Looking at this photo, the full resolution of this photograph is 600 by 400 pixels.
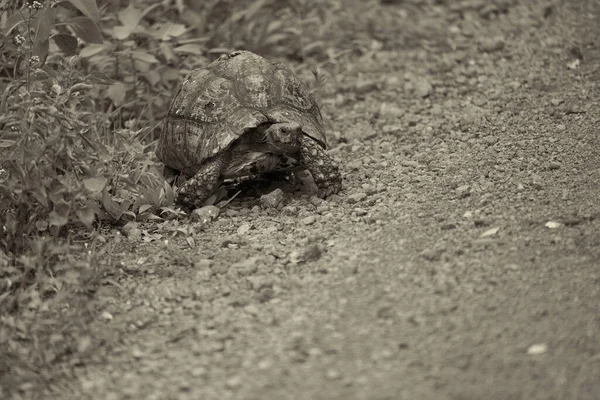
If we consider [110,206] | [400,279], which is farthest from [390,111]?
[400,279]

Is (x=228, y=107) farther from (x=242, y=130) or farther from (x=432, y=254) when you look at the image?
(x=432, y=254)

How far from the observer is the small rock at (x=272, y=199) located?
4836 mm

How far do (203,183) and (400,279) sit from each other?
153 centimetres

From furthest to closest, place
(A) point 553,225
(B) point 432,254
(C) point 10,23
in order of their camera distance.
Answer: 1. (C) point 10,23
2. (A) point 553,225
3. (B) point 432,254

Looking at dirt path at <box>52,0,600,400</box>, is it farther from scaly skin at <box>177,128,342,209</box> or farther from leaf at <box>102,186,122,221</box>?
leaf at <box>102,186,122,221</box>

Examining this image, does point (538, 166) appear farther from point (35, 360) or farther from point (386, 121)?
point (35, 360)

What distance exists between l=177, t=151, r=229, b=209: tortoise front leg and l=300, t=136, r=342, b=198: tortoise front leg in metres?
0.49

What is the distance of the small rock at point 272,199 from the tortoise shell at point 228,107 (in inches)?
15.9

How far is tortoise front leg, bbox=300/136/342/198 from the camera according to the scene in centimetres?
482

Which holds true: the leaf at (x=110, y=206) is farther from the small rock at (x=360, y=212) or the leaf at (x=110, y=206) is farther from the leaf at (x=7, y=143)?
the small rock at (x=360, y=212)

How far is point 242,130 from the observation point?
4695 millimetres

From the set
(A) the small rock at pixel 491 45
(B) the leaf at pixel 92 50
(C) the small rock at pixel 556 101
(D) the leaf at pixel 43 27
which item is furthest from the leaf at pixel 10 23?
(A) the small rock at pixel 491 45

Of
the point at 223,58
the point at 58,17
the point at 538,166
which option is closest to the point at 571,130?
the point at 538,166

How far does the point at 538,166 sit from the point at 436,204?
76 cm
